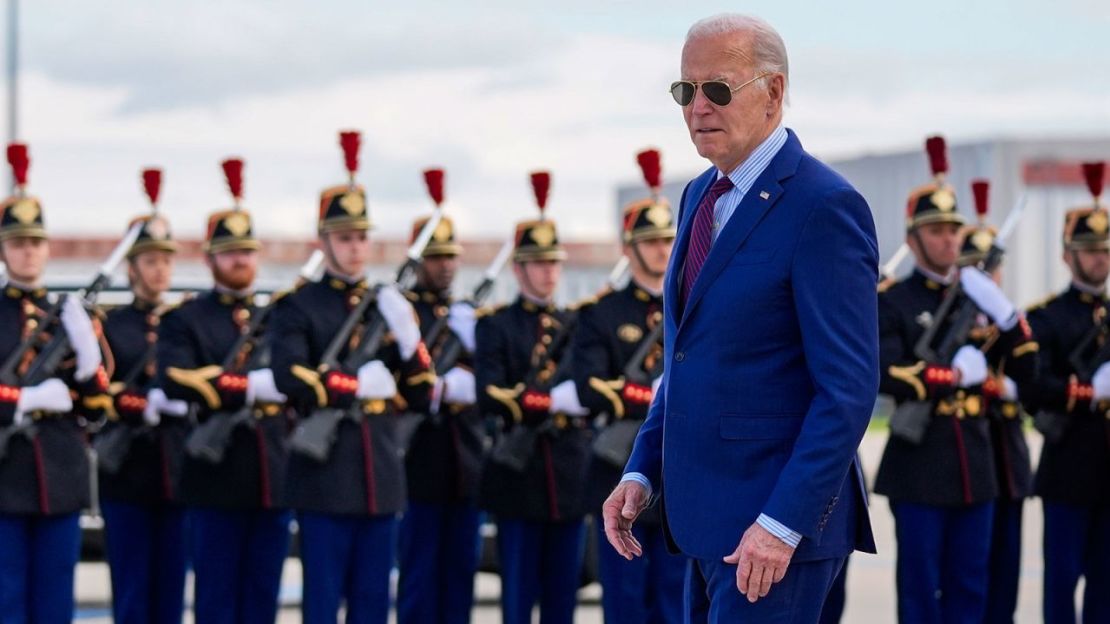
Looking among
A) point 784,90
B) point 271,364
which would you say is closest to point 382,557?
point 271,364

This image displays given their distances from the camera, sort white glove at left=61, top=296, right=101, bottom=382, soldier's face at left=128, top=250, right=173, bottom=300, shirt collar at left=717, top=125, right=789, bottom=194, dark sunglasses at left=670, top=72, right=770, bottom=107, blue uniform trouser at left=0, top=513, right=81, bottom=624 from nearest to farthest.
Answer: dark sunglasses at left=670, top=72, right=770, bottom=107 → shirt collar at left=717, top=125, right=789, bottom=194 → blue uniform trouser at left=0, top=513, right=81, bottom=624 → white glove at left=61, top=296, right=101, bottom=382 → soldier's face at left=128, top=250, right=173, bottom=300

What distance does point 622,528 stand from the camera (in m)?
3.77

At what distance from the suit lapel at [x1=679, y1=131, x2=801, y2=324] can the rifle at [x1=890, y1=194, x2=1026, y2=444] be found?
4014 mm

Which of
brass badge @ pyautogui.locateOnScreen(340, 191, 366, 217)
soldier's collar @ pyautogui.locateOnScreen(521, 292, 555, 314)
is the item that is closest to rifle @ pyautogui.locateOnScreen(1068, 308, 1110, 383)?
soldier's collar @ pyautogui.locateOnScreen(521, 292, 555, 314)

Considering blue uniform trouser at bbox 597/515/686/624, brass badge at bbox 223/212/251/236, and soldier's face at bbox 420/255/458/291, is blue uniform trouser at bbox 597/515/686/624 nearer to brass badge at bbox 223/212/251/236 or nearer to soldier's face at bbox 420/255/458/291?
soldier's face at bbox 420/255/458/291

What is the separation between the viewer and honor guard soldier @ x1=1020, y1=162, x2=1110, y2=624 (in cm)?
792

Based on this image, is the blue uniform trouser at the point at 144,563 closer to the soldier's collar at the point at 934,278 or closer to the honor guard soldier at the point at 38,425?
the honor guard soldier at the point at 38,425

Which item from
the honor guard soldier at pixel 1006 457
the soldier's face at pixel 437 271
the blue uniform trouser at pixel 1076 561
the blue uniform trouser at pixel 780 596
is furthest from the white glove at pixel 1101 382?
the blue uniform trouser at pixel 780 596

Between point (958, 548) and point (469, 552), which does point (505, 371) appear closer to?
point (469, 552)

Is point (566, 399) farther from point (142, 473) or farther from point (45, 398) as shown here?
point (45, 398)

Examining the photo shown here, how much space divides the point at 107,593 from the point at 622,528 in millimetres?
7356

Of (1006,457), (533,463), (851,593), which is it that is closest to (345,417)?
(533,463)

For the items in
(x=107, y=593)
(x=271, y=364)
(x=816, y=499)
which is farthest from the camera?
(x=107, y=593)

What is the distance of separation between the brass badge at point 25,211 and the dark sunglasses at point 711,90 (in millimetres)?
4616
